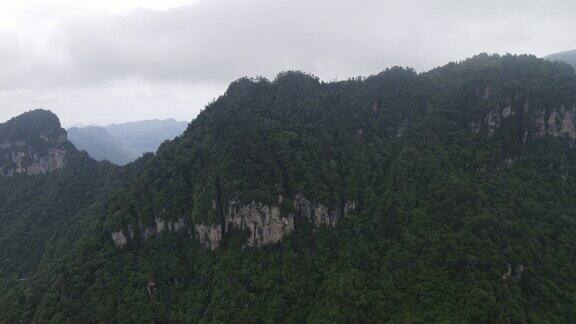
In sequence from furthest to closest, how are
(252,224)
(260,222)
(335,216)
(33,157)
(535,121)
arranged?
(33,157) → (535,121) → (335,216) → (252,224) → (260,222)

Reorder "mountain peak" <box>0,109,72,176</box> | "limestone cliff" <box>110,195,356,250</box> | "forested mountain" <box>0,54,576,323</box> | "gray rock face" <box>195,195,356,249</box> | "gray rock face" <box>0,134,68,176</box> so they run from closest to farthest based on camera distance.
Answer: "forested mountain" <box>0,54,576,323</box>, "gray rock face" <box>195,195,356,249</box>, "limestone cliff" <box>110,195,356,250</box>, "gray rock face" <box>0,134,68,176</box>, "mountain peak" <box>0,109,72,176</box>

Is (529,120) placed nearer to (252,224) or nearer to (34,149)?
(252,224)

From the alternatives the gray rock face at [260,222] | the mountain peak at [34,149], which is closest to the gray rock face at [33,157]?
the mountain peak at [34,149]

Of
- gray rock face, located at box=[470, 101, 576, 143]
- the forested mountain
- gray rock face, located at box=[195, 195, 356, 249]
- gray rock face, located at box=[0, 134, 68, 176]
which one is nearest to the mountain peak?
gray rock face, located at box=[0, 134, 68, 176]

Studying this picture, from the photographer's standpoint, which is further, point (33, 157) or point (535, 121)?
point (33, 157)

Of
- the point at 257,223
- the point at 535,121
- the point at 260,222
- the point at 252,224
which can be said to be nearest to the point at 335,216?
the point at 260,222

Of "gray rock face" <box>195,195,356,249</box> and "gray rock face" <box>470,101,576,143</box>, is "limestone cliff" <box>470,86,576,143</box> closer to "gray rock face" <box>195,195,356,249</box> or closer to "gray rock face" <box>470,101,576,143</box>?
"gray rock face" <box>470,101,576,143</box>

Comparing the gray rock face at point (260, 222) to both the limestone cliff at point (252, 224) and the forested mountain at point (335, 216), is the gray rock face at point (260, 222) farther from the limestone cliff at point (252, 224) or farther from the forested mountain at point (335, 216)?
the forested mountain at point (335, 216)

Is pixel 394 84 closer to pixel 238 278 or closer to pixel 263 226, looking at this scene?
pixel 263 226

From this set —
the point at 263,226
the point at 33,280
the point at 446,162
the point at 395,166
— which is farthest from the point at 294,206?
the point at 33,280
